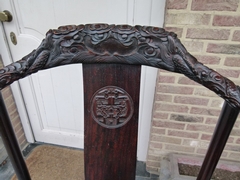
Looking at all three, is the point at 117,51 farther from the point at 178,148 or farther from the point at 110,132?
the point at 178,148

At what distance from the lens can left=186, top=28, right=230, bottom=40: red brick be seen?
85cm

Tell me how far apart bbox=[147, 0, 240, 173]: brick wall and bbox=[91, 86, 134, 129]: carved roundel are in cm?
48

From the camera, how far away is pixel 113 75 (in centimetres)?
55

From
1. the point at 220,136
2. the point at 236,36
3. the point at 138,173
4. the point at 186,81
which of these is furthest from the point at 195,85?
the point at 138,173

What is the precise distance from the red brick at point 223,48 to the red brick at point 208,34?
0.04m

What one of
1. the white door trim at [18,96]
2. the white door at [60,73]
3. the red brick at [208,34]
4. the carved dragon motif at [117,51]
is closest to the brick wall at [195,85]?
the red brick at [208,34]

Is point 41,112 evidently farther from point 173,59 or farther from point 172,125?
point 173,59

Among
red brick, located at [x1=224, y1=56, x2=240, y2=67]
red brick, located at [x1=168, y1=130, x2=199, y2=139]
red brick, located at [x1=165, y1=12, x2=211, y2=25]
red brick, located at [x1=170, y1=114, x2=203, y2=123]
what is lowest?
red brick, located at [x1=168, y1=130, x2=199, y2=139]

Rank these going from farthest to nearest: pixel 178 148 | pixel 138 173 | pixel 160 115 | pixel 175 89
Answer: pixel 138 173 < pixel 178 148 < pixel 160 115 < pixel 175 89

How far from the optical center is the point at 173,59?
19.1 inches

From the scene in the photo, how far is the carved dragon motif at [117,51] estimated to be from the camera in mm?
467

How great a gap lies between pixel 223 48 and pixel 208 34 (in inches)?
3.9

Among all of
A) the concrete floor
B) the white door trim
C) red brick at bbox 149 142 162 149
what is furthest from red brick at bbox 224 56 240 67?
the white door trim

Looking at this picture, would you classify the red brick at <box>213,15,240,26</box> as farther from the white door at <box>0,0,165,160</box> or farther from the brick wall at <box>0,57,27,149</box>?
the brick wall at <box>0,57,27,149</box>
